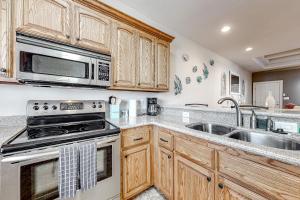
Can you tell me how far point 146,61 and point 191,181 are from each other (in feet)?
5.14

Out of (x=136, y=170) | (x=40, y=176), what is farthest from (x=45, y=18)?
(x=136, y=170)

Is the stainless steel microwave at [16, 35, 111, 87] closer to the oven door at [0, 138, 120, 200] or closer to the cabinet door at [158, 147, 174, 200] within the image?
the oven door at [0, 138, 120, 200]

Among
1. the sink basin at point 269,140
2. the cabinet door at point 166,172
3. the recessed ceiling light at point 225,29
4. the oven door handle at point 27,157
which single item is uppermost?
the recessed ceiling light at point 225,29

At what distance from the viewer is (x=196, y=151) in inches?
49.4

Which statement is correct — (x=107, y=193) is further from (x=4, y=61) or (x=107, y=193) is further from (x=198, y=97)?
(x=198, y=97)

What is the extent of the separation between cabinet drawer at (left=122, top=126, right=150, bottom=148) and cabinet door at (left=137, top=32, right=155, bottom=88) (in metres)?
0.63

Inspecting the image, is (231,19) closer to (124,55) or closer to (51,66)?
(124,55)

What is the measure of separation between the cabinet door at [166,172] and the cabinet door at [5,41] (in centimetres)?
157

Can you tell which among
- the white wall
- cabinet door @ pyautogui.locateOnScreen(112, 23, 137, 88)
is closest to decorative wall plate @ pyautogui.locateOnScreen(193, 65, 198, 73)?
the white wall

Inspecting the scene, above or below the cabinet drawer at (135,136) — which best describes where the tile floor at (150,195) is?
below

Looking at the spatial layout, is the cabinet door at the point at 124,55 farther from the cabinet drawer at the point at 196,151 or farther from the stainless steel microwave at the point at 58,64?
the cabinet drawer at the point at 196,151

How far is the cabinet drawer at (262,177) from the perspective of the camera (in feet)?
2.43

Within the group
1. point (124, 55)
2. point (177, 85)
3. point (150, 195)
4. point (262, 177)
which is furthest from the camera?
point (177, 85)

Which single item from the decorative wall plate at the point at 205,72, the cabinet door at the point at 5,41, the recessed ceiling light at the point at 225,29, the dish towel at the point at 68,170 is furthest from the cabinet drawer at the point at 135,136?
the decorative wall plate at the point at 205,72
